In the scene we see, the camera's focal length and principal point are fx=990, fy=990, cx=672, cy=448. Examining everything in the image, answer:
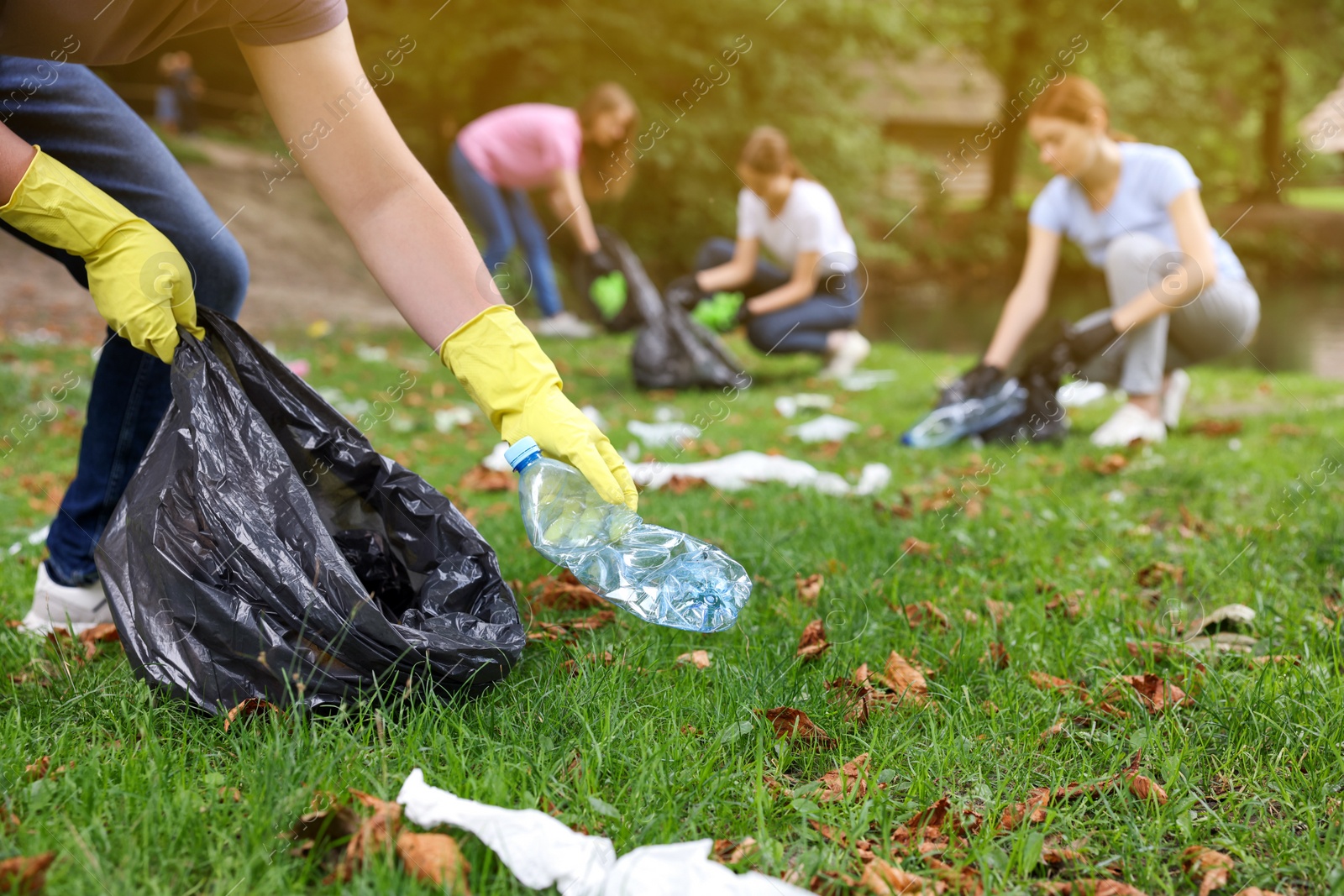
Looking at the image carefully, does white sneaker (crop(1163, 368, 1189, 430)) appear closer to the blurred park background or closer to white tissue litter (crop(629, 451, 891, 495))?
white tissue litter (crop(629, 451, 891, 495))

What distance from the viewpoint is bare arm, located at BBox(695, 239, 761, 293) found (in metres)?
7.20

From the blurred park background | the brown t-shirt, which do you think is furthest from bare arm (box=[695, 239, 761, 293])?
the brown t-shirt

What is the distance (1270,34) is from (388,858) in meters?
26.3

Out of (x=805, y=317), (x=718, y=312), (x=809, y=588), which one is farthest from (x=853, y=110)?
(x=809, y=588)

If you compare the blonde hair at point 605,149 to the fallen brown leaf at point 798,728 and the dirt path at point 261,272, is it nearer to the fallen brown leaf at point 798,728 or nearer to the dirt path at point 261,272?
the dirt path at point 261,272

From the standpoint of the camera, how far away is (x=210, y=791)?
1396 mm

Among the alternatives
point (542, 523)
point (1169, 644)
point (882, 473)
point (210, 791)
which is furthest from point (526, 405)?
point (882, 473)

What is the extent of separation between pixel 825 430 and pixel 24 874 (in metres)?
4.06

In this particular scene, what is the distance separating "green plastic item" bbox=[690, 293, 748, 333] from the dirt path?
3480 mm

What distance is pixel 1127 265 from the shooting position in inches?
192

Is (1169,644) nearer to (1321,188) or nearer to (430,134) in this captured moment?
(430,134)

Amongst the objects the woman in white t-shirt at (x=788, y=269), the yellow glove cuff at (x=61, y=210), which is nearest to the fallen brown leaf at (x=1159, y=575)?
the yellow glove cuff at (x=61, y=210)

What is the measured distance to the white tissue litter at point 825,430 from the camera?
192 inches

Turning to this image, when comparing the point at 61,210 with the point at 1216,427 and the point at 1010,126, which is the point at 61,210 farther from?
the point at 1010,126
